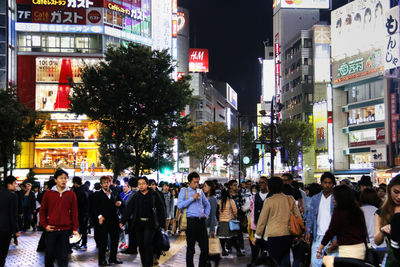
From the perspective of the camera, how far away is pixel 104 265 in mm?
12672

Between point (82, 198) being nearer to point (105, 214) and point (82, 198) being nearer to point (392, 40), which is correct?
point (105, 214)

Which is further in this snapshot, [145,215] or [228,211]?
[228,211]

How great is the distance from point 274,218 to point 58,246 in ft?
11.0

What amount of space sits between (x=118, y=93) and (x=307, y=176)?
60378mm

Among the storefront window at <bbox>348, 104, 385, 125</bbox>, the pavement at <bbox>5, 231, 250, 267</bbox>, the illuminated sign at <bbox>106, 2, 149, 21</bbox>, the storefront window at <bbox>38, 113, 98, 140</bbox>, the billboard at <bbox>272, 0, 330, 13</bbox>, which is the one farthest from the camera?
the billboard at <bbox>272, 0, 330, 13</bbox>

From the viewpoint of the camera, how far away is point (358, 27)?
73.9 m

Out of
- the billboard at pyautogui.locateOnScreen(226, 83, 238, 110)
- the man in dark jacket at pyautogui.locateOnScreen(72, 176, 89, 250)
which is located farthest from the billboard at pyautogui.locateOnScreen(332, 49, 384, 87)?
the billboard at pyautogui.locateOnScreen(226, 83, 238, 110)

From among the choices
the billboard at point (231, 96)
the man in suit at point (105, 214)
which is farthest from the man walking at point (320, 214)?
the billboard at point (231, 96)

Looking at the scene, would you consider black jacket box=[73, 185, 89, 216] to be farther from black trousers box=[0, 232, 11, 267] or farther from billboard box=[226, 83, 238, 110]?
billboard box=[226, 83, 238, 110]

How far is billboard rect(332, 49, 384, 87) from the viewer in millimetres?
69312

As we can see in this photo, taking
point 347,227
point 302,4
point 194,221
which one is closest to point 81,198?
point 194,221

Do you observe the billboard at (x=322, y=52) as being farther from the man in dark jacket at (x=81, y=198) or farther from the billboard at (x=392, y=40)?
the man in dark jacket at (x=81, y=198)

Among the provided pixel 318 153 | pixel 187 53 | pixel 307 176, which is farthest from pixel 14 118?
pixel 187 53

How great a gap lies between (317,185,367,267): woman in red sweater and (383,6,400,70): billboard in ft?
194
